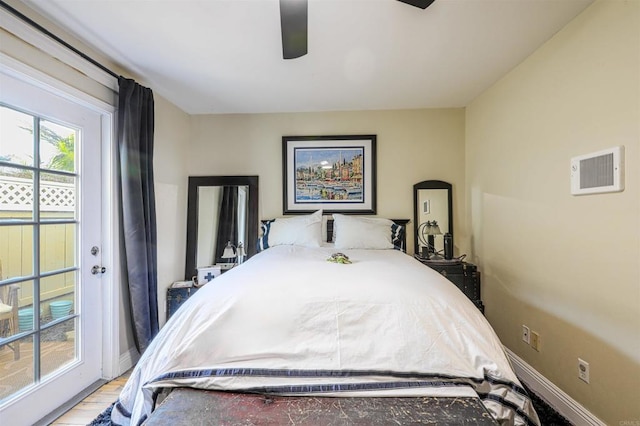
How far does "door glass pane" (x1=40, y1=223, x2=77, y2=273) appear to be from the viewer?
1.70 meters

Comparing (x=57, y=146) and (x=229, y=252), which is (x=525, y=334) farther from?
(x=57, y=146)

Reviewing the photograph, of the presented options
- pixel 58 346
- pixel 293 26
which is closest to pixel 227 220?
pixel 58 346

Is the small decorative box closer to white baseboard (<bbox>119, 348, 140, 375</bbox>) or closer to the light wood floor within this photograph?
white baseboard (<bbox>119, 348, 140, 375</bbox>)

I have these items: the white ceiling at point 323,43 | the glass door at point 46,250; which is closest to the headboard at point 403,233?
the white ceiling at point 323,43

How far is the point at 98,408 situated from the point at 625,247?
324cm

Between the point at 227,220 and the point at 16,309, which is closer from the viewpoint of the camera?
the point at 16,309

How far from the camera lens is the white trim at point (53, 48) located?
56.5 inches

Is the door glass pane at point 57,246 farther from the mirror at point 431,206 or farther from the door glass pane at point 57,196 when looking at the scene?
the mirror at point 431,206

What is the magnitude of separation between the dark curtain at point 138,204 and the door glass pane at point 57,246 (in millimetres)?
323

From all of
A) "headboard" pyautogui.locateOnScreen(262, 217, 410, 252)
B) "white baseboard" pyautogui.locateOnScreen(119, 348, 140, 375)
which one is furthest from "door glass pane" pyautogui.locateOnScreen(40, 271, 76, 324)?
"headboard" pyautogui.locateOnScreen(262, 217, 410, 252)

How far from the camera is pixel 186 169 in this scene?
3277 millimetres

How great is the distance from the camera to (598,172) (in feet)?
5.09

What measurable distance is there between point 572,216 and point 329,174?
85.2 inches

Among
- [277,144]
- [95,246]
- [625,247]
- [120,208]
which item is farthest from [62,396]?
[625,247]
